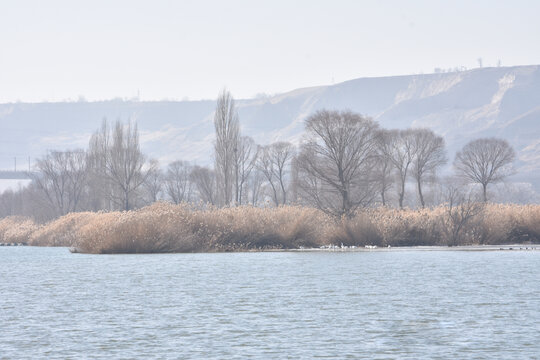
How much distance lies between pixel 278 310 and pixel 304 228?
26.4 meters

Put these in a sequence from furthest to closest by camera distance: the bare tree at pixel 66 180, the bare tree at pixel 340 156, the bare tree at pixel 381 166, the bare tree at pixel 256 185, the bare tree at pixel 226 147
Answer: the bare tree at pixel 256 185 → the bare tree at pixel 66 180 → the bare tree at pixel 226 147 → the bare tree at pixel 381 166 → the bare tree at pixel 340 156

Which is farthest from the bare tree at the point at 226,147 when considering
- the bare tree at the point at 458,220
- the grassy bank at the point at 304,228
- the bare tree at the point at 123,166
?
the bare tree at the point at 458,220

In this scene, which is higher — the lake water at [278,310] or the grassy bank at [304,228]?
the grassy bank at [304,228]

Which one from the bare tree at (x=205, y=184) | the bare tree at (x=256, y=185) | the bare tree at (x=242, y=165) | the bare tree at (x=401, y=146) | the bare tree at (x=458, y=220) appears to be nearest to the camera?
the bare tree at (x=458, y=220)

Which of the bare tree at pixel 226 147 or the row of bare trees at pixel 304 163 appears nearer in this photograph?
the row of bare trees at pixel 304 163

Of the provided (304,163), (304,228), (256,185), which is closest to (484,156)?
(256,185)

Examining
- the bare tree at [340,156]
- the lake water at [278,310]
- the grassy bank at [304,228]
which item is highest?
the bare tree at [340,156]

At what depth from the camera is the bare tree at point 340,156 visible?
179 ft

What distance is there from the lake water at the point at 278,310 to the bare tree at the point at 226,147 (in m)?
30.0

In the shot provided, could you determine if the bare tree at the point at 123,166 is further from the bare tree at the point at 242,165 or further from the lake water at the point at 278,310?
the lake water at the point at 278,310

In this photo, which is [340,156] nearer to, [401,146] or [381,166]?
[381,166]

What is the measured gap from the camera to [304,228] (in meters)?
49.1

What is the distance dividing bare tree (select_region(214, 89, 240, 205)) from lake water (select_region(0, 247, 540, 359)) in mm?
30037

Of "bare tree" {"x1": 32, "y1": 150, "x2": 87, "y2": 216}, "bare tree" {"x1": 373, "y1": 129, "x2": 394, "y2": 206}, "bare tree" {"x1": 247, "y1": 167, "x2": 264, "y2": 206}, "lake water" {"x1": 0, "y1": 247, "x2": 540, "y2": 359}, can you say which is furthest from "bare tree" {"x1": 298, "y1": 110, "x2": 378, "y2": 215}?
"bare tree" {"x1": 247, "y1": 167, "x2": 264, "y2": 206}
